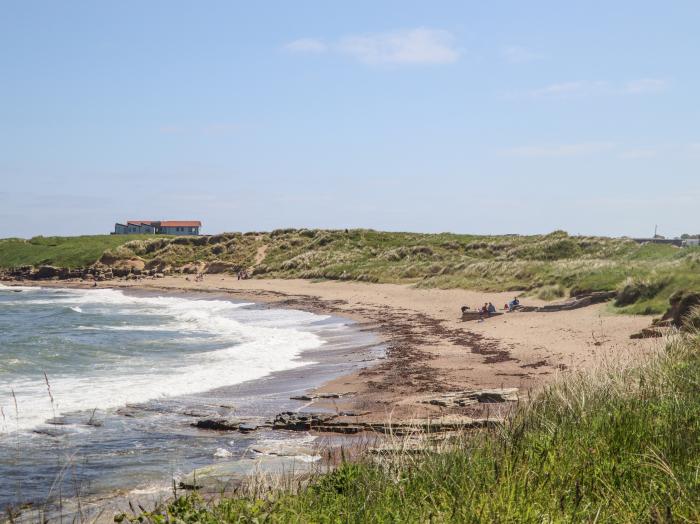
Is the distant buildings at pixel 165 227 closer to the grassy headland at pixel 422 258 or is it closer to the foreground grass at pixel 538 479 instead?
the grassy headland at pixel 422 258

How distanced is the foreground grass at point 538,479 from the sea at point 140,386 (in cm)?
213

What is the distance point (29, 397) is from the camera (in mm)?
15617

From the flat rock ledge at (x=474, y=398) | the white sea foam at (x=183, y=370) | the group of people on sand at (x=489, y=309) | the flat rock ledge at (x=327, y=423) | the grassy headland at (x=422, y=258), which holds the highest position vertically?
the grassy headland at (x=422, y=258)

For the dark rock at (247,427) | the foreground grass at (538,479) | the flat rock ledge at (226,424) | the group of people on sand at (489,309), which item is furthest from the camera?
the group of people on sand at (489,309)

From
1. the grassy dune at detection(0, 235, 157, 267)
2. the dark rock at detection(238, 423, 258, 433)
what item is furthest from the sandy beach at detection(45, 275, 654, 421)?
the grassy dune at detection(0, 235, 157, 267)

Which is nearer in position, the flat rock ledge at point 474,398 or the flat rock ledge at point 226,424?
the flat rock ledge at point 226,424

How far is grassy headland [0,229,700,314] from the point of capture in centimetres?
2948

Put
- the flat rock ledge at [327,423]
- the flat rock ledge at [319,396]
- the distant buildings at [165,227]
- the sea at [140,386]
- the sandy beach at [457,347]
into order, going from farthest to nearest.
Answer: the distant buildings at [165,227], the flat rock ledge at [319,396], the sandy beach at [457,347], the flat rock ledge at [327,423], the sea at [140,386]

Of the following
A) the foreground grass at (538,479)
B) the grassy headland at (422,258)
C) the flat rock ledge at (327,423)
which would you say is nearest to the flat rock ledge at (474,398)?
the flat rock ledge at (327,423)

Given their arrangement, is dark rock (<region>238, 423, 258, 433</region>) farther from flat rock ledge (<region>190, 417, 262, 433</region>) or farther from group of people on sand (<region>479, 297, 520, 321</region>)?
group of people on sand (<region>479, 297, 520, 321</region>)

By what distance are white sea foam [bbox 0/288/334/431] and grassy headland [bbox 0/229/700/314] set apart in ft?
38.7

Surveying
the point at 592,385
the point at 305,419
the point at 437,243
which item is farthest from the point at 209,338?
the point at 437,243

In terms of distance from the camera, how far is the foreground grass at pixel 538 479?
15.3 feet

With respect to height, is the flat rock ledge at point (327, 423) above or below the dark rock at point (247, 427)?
above
